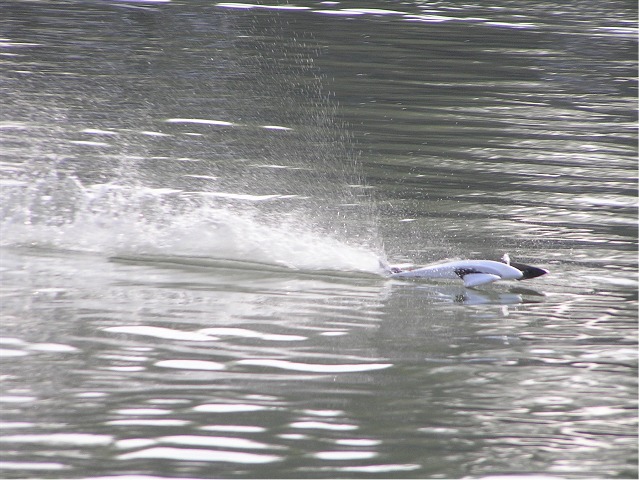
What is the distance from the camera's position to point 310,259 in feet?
32.8

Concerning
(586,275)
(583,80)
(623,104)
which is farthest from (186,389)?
(583,80)

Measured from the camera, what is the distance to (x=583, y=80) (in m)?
18.7

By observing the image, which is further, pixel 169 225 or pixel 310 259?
pixel 169 225

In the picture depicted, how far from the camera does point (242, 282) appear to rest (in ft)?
31.1

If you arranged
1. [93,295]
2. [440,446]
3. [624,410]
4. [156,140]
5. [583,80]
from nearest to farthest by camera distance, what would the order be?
1. [440,446]
2. [624,410]
3. [93,295]
4. [156,140]
5. [583,80]

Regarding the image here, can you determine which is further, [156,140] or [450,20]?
[450,20]

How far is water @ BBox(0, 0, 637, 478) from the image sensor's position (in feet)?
21.8

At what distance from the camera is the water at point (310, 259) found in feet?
21.8

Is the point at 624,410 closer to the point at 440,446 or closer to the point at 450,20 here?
the point at 440,446

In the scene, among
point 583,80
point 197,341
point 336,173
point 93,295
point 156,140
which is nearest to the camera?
point 197,341

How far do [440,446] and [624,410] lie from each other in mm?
1388

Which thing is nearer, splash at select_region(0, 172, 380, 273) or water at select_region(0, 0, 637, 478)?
water at select_region(0, 0, 637, 478)

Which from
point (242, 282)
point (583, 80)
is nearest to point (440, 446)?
point (242, 282)

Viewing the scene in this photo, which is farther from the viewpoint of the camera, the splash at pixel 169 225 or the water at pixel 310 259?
the splash at pixel 169 225
